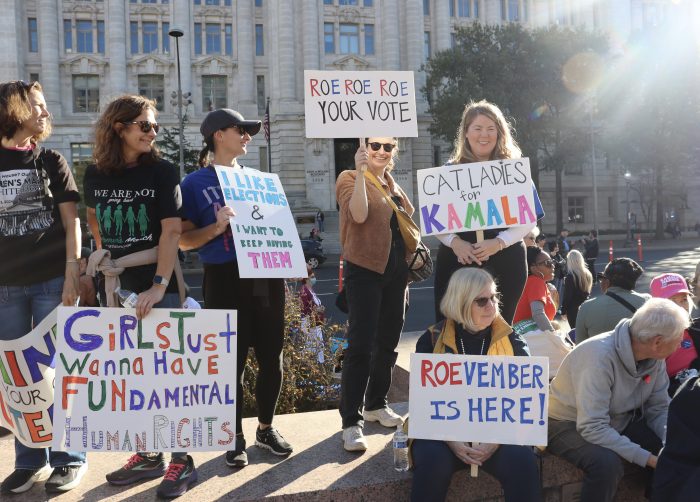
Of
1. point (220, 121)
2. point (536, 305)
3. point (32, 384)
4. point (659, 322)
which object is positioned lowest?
point (32, 384)

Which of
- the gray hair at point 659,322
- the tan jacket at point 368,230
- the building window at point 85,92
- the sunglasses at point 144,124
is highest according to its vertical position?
the building window at point 85,92

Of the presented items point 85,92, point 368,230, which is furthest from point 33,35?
point 368,230

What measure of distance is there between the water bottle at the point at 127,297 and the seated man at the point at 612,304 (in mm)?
3287

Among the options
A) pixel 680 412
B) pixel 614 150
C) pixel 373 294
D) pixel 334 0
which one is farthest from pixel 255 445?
pixel 334 0

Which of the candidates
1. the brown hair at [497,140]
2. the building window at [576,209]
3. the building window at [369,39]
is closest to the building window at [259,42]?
the building window at [369,39]

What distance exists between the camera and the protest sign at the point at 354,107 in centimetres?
373

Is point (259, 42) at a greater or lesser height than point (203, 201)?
greater

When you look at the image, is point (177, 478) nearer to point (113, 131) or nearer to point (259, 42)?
point (113, 131)

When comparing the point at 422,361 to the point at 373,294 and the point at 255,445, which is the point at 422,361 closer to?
the point at 373,294

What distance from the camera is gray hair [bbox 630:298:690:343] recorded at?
118 inches

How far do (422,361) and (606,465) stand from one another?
107 centimetres

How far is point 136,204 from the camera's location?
3111 millimetres

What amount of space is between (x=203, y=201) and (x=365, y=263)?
986 millimetres

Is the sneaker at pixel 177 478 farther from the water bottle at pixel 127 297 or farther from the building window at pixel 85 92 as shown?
the building window at pixel 85 92
